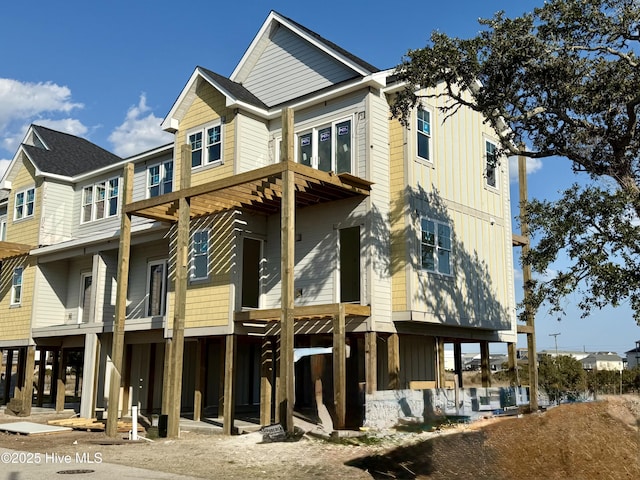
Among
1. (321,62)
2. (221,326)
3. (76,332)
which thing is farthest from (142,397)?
(321,62)

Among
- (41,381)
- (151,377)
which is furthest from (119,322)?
(41,381)

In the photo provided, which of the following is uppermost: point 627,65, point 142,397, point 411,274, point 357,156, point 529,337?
point 627,65

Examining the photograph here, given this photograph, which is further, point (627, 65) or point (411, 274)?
point (411, 274)

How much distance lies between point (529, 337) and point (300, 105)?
11.8m

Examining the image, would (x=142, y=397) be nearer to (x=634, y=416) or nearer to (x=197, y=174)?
(x=197, y=174)

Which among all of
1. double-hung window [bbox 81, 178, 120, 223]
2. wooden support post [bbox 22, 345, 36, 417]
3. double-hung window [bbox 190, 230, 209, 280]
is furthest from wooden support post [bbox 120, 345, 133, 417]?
double-hung window [bbox 190, 230, 209, 280]

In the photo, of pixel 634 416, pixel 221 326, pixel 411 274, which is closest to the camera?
pixel 634 416

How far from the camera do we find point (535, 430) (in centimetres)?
962

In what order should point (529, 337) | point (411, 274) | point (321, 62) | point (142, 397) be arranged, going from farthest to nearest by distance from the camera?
1. point (142, 397)
2. point (529, 337)
3. point (321, 62)
4. point (411, 274)

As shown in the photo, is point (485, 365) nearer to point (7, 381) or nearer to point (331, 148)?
point (331, 148)

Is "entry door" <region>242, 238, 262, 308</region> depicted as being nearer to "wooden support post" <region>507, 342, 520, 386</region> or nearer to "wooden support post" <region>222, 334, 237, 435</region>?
"wooden support post" <region>222, 334, 237, 435</region>

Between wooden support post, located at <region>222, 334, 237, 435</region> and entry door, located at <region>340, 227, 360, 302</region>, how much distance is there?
4.44 meters

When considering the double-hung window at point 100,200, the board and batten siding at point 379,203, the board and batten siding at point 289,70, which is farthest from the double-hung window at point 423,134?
the double-hung window at point 100,200

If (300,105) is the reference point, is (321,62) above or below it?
above
